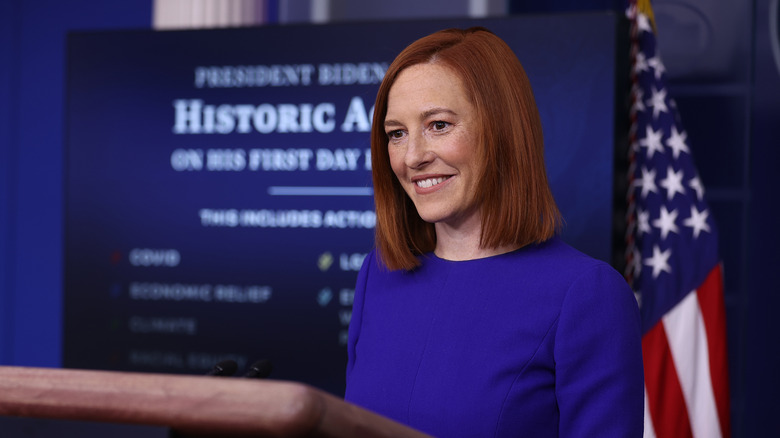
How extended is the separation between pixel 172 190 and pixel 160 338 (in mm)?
547

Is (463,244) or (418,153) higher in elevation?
(418,153)

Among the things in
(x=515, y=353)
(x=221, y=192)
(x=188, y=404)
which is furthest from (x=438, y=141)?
(x=221, y=192)

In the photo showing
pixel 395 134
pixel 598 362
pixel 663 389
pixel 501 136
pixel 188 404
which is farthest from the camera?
pixel 663 389

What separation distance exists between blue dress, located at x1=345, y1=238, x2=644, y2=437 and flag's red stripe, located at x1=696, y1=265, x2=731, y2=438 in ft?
5.41

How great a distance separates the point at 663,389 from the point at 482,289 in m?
1.64

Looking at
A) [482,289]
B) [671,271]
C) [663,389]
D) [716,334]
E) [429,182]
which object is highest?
[429,182]

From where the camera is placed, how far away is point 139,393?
566 millimetres

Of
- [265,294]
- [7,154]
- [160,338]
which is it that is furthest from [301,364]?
[7,154]

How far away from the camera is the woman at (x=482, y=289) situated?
42.8 inches

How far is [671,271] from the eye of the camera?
2.68 metres

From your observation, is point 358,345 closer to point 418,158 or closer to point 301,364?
point 418,158

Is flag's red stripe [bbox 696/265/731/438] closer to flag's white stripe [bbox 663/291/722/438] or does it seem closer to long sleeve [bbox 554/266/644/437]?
flag's white stripe [bbox 663/291/722/438]

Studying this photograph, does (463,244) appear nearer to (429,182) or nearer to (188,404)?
(429,182)

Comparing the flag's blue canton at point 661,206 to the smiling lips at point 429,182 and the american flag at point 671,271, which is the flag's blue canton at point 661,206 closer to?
the american flag at point 671,271
